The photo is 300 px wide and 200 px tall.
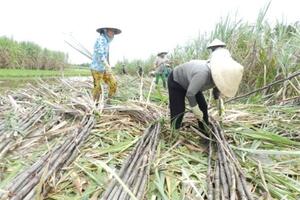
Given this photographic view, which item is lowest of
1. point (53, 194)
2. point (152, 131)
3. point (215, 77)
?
point (53, 194)

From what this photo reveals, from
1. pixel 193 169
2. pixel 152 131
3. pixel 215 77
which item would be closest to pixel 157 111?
pixel 152 131

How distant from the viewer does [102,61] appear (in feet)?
17.0

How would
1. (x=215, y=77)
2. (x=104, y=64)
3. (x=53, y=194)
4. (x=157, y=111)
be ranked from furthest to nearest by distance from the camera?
(x=104, y=64)
(x=157, y=111)
(x=215, y=77)
(x=53, y=194)

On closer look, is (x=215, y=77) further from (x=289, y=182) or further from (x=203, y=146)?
(x=289, y=182)

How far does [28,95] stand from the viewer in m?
5.38

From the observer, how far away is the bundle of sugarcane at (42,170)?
2453 millimetres

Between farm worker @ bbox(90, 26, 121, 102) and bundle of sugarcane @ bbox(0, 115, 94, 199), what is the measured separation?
1.83 meters

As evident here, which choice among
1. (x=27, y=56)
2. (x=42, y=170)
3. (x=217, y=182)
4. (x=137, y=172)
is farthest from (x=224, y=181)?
(x=27, y=56)

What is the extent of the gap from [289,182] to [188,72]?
1.32m

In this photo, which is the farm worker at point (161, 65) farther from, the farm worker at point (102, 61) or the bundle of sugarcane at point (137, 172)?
the bundle of sugarcane at point (137, 172)

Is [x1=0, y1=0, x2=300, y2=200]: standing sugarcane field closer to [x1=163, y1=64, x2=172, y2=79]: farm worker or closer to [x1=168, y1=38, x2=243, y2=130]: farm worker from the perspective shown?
[x1=168, y1=38, x2=243, y2=130]: farm worker

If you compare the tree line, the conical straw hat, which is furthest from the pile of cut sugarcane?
the tree line

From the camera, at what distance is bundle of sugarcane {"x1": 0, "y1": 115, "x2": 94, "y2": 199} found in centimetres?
245

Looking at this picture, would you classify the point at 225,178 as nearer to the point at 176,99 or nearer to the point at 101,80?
the point at 176,99
